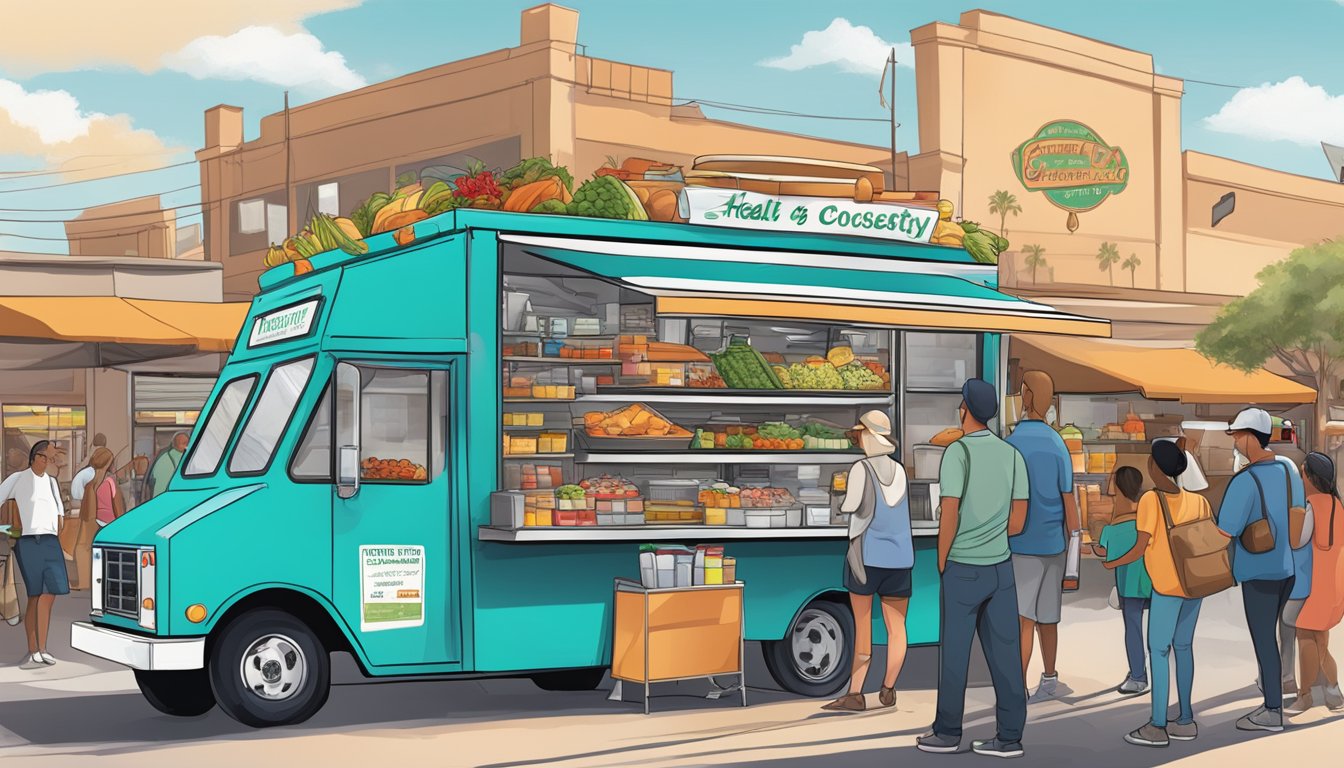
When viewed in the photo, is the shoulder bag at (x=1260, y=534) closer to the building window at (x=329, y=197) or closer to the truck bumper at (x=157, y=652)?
the truck bumper at (x=157, y=652)

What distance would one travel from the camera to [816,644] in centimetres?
1113

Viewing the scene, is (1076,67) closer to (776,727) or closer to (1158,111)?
(1158,111)

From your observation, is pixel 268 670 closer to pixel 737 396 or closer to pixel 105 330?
pixel 737 396

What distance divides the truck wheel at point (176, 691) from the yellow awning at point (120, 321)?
8.68m

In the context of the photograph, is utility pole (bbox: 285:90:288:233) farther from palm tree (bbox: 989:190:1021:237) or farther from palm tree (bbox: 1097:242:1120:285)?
palm tree (bbox: 1097:242:1120:285)

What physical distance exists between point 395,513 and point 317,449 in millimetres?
614

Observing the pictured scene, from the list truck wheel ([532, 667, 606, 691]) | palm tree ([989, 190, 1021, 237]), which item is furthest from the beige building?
truck wheel ([532, 667, 606, 691])

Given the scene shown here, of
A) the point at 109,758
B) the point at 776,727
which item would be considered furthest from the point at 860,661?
the point at 109,758

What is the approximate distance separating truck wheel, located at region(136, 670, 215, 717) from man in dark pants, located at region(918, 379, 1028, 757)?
4584 mm

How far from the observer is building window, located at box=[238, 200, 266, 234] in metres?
39.4

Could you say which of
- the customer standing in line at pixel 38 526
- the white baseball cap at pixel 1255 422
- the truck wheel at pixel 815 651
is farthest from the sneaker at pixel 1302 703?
the customer standing in line at pixel 38 526

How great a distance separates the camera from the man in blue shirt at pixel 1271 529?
915 cm

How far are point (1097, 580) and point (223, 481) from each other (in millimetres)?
14308

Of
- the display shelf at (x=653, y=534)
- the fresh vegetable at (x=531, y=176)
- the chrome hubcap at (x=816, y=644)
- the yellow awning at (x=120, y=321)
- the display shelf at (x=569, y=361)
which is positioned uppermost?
the fresh vegetable at (x=531, y=176)
